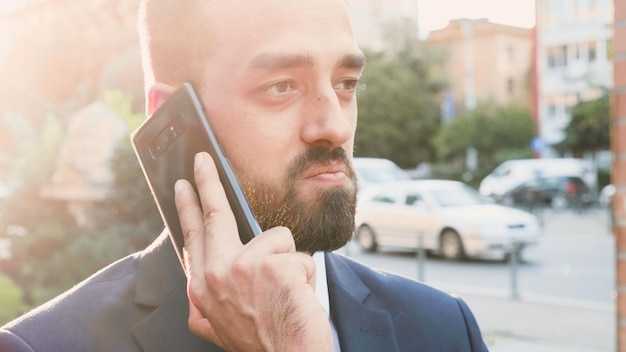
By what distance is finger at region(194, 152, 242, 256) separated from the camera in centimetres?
130

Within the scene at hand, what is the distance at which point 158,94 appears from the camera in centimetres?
169

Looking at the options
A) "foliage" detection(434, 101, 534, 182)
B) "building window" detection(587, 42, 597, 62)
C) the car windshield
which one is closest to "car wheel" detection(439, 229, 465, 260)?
the car windshield

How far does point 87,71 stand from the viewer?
12398 mm

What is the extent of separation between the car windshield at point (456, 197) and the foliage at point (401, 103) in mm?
23899

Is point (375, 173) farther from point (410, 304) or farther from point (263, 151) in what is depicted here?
point (263, 151)

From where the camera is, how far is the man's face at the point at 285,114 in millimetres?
1552

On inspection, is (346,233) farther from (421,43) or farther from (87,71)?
(421,43)

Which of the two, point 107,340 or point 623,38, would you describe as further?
point 623,38

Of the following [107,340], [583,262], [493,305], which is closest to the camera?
[107,340]

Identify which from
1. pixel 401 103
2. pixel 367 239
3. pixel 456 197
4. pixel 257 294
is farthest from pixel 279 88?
pixel 401 103

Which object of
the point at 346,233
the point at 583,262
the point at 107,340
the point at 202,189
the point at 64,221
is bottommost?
the point at 583,262

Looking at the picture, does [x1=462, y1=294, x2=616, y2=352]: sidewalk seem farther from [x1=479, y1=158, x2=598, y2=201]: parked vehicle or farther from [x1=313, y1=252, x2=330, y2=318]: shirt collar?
[x1=479, y1=158, x2=598, y2=201]: parked vehicle

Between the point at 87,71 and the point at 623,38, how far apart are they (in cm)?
1095

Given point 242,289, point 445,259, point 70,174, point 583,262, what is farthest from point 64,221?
point 583,262
